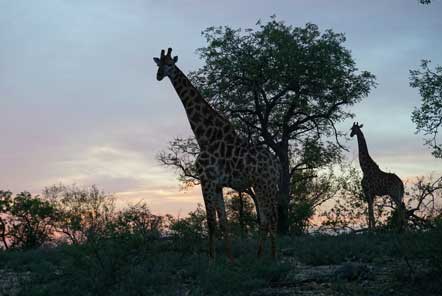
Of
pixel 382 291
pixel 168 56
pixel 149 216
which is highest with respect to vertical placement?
pixel 168 56

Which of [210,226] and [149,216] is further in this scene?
[149,216]

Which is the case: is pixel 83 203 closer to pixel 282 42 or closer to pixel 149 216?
pixel 282 42

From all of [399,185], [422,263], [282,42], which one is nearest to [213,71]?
A: [282,42]

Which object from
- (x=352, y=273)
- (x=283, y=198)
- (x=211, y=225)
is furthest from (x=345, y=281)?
(x=283, y=198)

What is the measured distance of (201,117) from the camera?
1188cm

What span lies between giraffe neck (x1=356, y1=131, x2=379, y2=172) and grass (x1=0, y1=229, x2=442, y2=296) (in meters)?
7.22

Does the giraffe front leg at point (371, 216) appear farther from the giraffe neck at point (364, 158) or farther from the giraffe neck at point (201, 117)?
the giraffe neck at point (201, 117)

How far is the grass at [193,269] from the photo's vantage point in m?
8.25

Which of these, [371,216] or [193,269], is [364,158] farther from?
[193,269]

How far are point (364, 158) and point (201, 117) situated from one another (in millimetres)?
9383

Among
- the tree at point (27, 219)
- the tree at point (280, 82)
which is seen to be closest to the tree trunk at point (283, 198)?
the tree at point (280, 82)

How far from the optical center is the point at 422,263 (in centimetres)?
914

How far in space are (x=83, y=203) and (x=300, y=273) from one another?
1967 cm

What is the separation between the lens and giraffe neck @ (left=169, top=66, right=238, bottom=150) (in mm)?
11617
